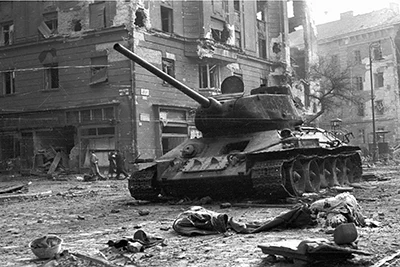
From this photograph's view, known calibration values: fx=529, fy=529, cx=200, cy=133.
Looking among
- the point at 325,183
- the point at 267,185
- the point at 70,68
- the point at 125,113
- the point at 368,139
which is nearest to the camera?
the point at 267,185

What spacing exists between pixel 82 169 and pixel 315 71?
2018 cm

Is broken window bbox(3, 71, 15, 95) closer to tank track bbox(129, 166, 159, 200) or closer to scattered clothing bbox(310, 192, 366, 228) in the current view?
tank track bbox(129, 166, 159, 200)

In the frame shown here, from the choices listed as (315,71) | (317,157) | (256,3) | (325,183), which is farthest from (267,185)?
(315,71)

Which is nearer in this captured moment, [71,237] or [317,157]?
[71,237]

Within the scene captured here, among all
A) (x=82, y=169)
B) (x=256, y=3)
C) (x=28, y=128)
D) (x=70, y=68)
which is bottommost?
(x=82, y=169)

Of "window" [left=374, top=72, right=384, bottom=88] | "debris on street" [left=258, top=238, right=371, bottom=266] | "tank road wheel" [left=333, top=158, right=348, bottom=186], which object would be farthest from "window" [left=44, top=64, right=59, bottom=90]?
"window" [left=374, top=72, right=384, bottom=88]

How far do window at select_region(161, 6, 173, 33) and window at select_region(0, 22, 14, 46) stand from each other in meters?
7.93

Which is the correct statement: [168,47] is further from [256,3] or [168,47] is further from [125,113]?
[256,3]

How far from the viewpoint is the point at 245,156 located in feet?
32.6

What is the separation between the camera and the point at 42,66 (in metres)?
25.9

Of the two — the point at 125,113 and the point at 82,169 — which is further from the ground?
the point at 125,113

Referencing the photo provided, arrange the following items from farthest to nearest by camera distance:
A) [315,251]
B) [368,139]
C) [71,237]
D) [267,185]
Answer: [368,139], [267,185], [71,237], [315,251]

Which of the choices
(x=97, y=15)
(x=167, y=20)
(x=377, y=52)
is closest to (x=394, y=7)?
(x=377, y=52)

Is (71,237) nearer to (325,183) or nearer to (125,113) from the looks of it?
(325,183)
